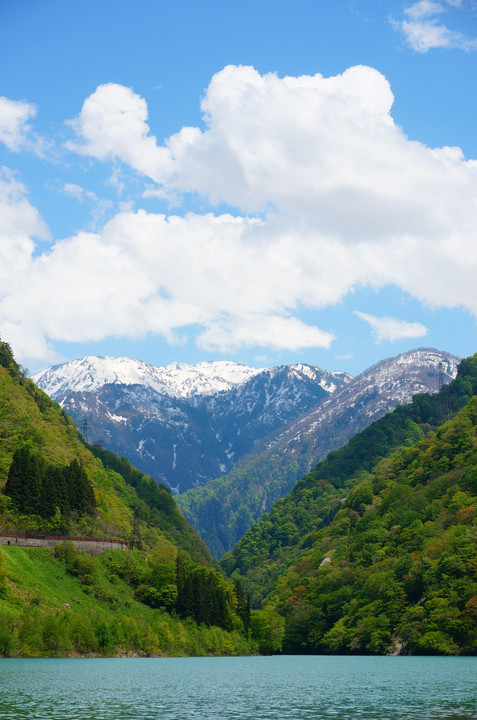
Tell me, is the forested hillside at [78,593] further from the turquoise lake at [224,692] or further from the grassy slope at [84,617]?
the turquoise lake at [224,692]

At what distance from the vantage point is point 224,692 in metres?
91.5

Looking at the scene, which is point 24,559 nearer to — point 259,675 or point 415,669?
point 259,675

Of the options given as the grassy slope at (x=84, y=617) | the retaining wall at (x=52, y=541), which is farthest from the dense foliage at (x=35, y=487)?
the grassy slope at (x=84, y=617)

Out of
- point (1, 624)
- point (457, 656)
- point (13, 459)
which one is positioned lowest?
point (457, 656)

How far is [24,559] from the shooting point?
6299 inches

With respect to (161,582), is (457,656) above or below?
below

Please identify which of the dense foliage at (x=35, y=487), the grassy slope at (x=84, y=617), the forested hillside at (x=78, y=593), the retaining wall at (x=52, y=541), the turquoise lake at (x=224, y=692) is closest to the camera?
the turquoise lake at (x=224, y=692)

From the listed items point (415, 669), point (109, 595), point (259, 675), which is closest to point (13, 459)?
point (109, 595)

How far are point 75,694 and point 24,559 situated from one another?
84598 mm

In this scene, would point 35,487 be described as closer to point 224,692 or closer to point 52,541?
point 52,541

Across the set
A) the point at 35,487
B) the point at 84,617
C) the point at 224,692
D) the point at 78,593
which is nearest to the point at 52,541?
the point at 35,487

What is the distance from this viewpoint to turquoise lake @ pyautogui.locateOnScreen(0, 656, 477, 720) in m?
67.6

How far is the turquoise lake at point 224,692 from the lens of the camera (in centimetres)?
6756

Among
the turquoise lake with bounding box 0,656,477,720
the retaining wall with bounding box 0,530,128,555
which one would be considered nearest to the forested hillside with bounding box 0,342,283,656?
the retaining wall with bounding box 0,530,128,555
